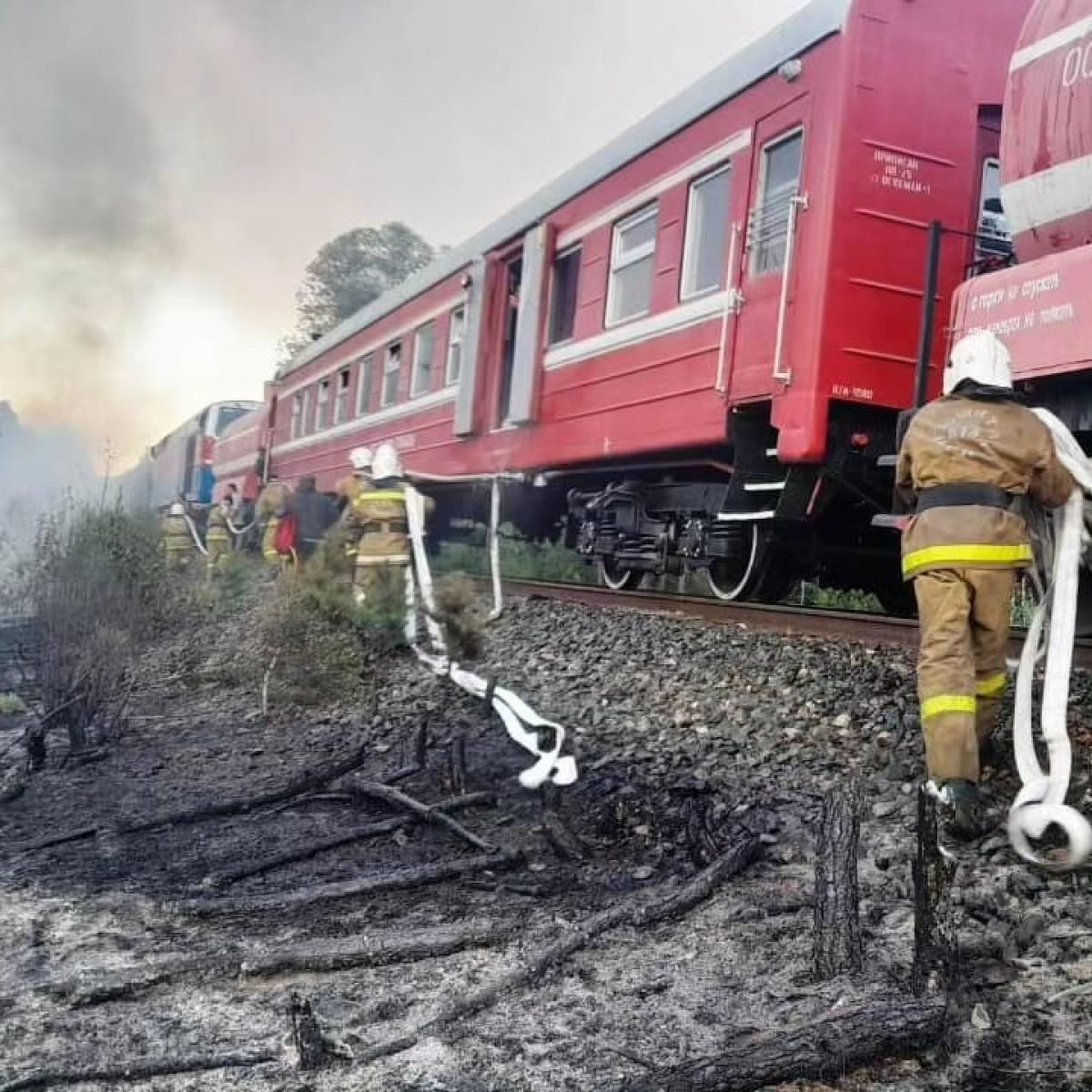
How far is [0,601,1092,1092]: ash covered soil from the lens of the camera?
237cm

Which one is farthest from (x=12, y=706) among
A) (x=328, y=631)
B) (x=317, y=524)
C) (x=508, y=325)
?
(x=317, y=524)

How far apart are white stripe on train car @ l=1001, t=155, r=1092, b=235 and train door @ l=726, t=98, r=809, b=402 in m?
1.42

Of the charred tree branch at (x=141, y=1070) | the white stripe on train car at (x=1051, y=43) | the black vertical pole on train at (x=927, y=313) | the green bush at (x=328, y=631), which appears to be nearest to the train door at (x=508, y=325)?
the green bush at (x=328, y=631)

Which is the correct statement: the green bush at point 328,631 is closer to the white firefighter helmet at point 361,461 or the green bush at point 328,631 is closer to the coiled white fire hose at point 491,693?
the coiled white fire hose at point 491,693

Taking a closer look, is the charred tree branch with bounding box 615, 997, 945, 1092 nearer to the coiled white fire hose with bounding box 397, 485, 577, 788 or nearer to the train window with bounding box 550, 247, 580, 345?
the coiled white fire hose with bounding box 397, 485, 577, 788

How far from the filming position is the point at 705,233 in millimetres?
6746

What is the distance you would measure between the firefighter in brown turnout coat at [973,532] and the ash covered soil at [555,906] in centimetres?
42

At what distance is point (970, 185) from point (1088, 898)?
4.45 metres

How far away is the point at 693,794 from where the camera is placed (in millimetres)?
4066

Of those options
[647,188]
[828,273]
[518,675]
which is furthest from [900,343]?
[518,675]

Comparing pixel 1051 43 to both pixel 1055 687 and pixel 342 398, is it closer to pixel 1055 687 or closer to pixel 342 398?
pixel 1055 687

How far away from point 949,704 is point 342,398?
1169cm

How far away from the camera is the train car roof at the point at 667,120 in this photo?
19.2 ft

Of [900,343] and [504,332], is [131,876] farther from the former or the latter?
[504,332]
